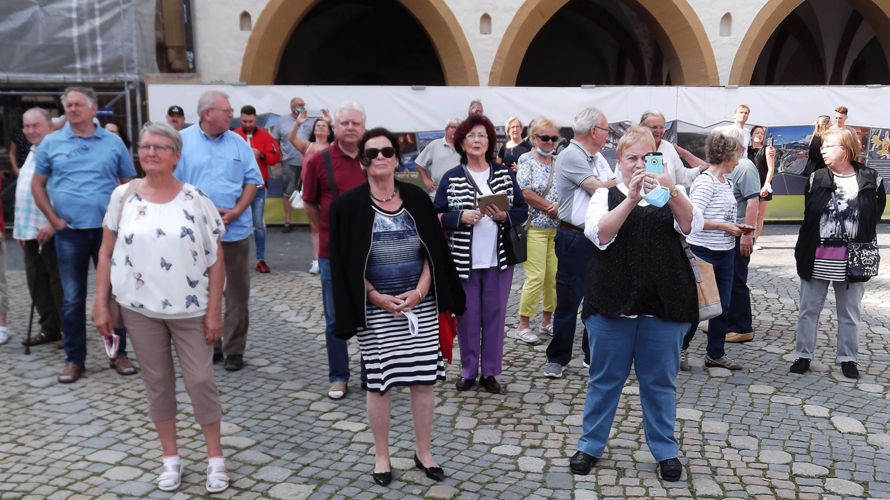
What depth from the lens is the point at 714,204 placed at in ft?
17.6

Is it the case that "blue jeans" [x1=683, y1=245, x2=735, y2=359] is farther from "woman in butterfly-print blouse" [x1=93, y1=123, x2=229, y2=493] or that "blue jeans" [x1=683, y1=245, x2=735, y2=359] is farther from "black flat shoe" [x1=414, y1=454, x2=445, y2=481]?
"woman in butterfly-print blouse" [x1=93, y1=123, x2=229, y2=493]

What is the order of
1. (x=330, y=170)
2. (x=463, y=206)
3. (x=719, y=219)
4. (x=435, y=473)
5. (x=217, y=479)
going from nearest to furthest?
1. (x=217, y=479)
2. (x=435, y=473)
3. (x=330, y=170)
4. (x=463, y=206)
5. (x=719, y=219)

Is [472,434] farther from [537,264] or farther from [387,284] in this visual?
[537,264]

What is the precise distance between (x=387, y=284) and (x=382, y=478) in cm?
94

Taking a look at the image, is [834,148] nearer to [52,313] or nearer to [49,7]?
[52,313]

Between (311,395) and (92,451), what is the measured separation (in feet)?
4.45

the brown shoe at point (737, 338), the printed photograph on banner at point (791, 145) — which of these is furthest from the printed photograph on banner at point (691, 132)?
the brown shoe at point (737, 338)

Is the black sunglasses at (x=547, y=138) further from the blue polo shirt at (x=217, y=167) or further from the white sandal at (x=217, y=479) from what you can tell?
the white sandal at (x=217, y=479)

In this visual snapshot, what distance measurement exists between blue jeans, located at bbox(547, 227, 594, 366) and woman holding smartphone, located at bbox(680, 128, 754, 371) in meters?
0.71

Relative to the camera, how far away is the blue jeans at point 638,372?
12.4ft

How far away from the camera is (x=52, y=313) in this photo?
6.27m

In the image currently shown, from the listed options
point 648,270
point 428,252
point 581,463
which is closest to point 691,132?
point 648,270

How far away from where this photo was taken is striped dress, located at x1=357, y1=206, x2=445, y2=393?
3.74 metres

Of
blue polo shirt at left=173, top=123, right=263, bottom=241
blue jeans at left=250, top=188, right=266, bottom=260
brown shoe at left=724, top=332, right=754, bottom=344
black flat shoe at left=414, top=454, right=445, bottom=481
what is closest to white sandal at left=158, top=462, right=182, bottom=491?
black flat shoe at left=414, top=454, right=445, bottom=481
